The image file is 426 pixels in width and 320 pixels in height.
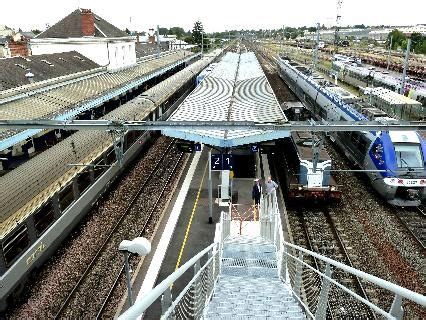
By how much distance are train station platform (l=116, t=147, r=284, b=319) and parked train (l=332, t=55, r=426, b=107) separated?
1866 cm

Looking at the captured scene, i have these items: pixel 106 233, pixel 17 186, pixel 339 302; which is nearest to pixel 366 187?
pixel 339 302

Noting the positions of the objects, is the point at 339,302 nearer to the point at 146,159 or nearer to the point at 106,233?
the point at 106,233

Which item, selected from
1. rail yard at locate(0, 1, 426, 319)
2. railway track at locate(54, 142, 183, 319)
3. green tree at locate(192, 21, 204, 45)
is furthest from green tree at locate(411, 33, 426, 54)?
railway track at locate(54, 142, 183, 319)

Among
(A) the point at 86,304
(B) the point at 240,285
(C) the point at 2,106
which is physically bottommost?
(A) the point at 86,304

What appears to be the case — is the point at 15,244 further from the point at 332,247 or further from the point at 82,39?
the point at 82,39

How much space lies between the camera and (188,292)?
678 cm

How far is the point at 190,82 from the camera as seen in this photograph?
132 ft

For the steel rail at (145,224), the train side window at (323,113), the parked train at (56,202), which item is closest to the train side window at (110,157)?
the parked train at (56,202)

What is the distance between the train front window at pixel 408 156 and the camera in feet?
54.9

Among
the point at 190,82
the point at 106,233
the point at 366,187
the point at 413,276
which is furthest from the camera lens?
the point at 190,82

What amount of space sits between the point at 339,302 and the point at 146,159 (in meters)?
15.7

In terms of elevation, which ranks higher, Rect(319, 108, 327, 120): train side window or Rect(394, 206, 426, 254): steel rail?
Rect(319, 108, 327, 120): train side window

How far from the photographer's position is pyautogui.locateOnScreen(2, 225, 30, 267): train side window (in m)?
10.3

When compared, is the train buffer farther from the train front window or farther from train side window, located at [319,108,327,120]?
train side window, located at [319,108,327,120]
